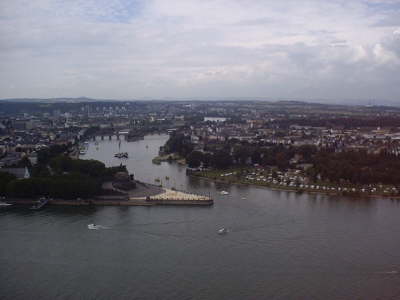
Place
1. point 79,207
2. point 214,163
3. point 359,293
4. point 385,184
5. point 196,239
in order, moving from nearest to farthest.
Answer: point 359,293, point 196,239, point 79,207, point 385,184, point 214,163

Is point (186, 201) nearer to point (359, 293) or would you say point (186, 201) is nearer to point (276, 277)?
point (276, 277)

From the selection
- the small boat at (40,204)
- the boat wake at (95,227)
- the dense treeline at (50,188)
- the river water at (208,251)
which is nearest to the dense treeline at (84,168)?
the dense treeline at (50,188)

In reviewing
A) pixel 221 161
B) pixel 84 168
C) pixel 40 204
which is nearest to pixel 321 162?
pixel 221 161

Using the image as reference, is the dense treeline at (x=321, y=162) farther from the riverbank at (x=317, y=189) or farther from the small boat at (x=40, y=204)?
the small boat at (x=40, y=204)

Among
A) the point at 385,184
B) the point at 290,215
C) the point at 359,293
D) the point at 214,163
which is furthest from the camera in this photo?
the point at 214,163

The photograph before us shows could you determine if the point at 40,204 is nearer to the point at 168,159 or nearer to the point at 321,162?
the point at 168,159

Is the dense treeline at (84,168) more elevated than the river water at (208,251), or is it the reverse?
the dense treeline at (84,168)

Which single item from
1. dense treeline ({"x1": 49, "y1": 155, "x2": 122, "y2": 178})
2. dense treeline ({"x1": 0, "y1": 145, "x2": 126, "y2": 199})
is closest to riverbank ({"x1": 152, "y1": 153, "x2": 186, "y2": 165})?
dense treeline ({"x1": 49, "y1": 155, "x2": 122, "y2": 178})

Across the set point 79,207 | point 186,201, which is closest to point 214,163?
point 186,201

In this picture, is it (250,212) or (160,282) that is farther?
(250,212)
